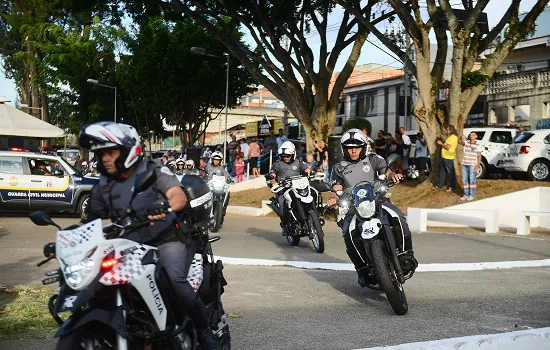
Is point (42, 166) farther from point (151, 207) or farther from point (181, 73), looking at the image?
point (181, 73)

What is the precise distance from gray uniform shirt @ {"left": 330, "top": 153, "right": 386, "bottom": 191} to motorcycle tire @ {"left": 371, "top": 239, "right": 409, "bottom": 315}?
140cm

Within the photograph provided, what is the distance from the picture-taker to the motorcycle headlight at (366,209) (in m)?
7.20

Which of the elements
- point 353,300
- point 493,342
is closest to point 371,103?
point 353,300

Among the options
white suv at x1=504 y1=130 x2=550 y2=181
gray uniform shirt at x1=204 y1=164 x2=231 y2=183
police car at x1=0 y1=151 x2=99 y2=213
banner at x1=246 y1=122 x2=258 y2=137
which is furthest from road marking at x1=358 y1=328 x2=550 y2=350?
banner at x1=246 y1=122 x2=258 y2=137

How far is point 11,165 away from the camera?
777 inches

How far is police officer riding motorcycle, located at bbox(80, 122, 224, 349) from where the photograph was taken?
4555 millimetres

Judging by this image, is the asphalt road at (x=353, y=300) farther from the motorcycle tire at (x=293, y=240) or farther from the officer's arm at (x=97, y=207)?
the officer's arm at (x=97, y=207)

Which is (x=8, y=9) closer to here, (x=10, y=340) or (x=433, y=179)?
(x=433, y=179)

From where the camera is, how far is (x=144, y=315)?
4.26 metres

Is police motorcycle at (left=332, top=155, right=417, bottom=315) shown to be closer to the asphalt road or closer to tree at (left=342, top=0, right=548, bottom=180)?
the asphalt road

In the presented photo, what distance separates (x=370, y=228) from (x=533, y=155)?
15.9 metres

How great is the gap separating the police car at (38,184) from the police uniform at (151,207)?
15.1 m

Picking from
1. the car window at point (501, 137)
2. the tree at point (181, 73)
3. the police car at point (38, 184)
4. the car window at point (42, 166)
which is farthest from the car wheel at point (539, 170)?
the tree at point (181, 73)

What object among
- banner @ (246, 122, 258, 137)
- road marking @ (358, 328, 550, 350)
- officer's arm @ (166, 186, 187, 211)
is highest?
banner @ (246, 122, 258, 137)
